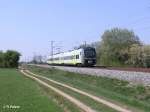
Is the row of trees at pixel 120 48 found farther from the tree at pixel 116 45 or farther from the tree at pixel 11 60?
the tree at pixel 11 60

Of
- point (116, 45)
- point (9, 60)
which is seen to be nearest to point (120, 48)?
point (116, 45)

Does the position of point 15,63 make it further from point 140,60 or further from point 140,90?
point 140,90

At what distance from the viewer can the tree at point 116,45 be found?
106812mm

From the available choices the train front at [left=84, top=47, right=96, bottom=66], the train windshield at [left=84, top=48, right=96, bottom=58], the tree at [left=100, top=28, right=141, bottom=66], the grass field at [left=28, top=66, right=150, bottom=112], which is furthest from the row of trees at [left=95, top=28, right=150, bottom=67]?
the grass field at [left=28, top=66, right=150, bottom=112]

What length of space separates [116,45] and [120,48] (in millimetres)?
2638

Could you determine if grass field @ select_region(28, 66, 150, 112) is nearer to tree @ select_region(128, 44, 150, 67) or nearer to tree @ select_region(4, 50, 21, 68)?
tree @ select_region(128, 44, 150, 67)

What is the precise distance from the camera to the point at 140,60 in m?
88.9

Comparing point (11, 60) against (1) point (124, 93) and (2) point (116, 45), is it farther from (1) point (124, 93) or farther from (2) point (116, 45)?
(1) point (124, 93)

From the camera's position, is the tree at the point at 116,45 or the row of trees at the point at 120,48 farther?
the tree at the point at 116,45

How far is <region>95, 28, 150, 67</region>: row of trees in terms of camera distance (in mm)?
93625

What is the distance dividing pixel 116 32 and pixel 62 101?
101 metres

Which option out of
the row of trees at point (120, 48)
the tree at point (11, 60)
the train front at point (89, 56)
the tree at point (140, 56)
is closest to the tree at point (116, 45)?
the row of trees at point (120, 48)

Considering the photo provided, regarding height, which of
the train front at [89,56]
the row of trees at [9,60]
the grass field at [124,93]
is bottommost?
the grass field at [124,93]


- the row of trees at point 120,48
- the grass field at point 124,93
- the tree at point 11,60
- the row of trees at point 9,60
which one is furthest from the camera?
the row of trees at point 9,60
